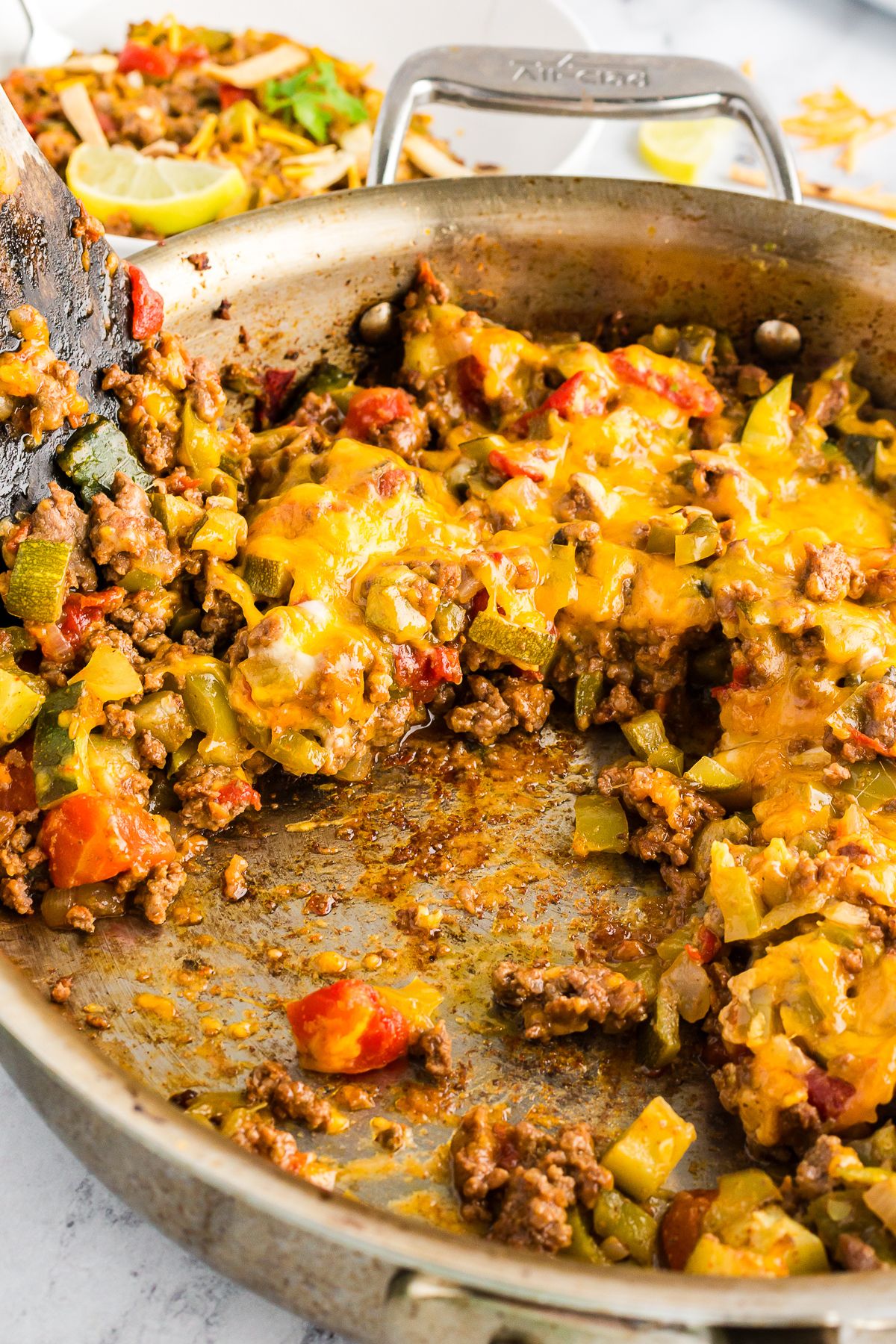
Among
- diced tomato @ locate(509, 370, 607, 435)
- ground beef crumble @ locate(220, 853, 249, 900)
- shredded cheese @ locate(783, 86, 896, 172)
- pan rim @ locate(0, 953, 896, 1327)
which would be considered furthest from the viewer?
shredded cheese @ locate(783, 86, 896, 172)

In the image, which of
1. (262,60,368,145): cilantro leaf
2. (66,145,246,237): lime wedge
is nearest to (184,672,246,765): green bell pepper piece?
(66,145,246,237): lime wedge

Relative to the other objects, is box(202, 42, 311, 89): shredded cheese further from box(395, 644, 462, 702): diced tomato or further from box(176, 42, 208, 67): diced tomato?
box(395, 644, 462, 702): diced tomato

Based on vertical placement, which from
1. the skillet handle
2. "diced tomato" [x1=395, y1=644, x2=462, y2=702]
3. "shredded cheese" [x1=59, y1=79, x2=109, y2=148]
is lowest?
"diced tomato" [x1=395, y1=644, x2=462, y2=702]

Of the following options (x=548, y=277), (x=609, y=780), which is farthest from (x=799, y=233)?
(x=609, y=780)

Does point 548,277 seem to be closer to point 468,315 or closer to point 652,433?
point 468,315

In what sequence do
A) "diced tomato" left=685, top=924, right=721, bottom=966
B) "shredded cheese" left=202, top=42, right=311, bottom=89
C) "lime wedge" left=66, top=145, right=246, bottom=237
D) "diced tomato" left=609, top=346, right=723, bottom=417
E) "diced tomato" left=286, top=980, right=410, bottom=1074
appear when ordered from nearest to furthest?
"diced tomato" left=286, top=980, right=410, bottom=1074, "diced tomato" left=685, top=924, right=721, bottom=966, "diced tomato" left=609, top=346, right=723, bottom=417, "lime wedge" left=66, top=145, right=246, bottom=237, "shredded cheese" left=202, top=42, right=311, bottom=89

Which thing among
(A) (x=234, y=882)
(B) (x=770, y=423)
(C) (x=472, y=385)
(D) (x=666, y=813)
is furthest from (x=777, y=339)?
(A) (x=234, y=882)

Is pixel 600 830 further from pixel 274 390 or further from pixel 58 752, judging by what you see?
pixel 274 390
